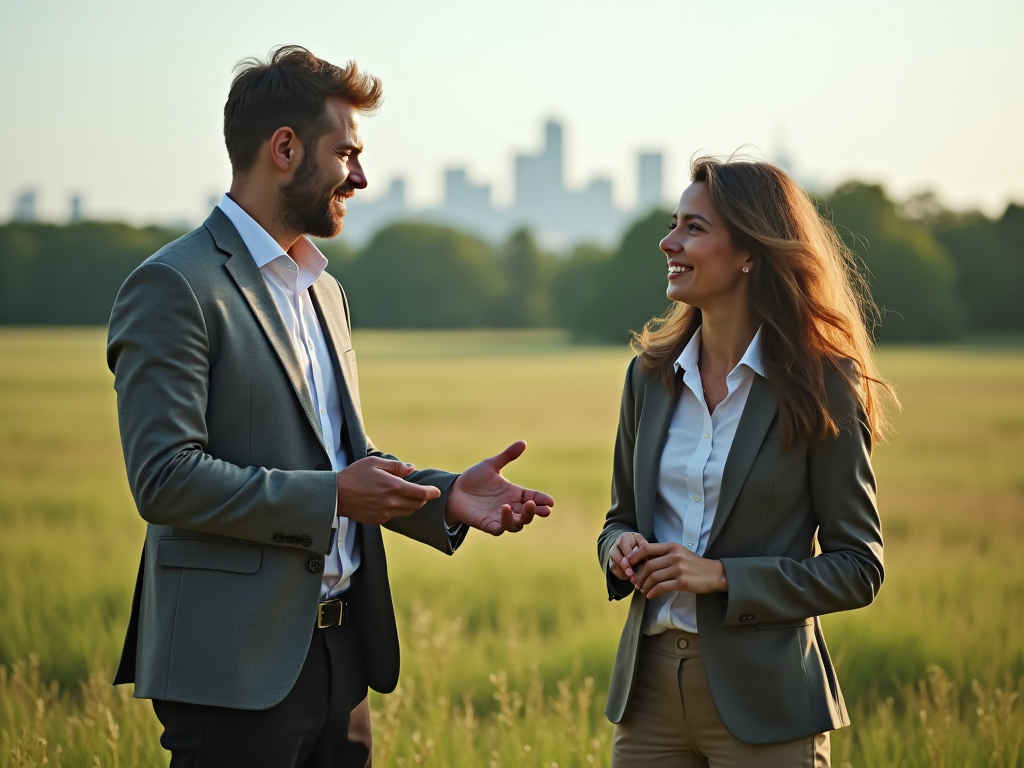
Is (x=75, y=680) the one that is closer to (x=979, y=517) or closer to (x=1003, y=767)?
(x=1003, y=767)

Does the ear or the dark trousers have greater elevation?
the ear

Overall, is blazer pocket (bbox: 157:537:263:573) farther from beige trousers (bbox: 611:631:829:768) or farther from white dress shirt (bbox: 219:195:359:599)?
beige trousers (bbox: 611:631:829:768)

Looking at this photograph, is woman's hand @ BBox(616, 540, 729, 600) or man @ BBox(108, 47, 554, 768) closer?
man @ BBox(108, 47, 554, 768)

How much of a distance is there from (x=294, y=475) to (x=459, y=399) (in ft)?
82.8

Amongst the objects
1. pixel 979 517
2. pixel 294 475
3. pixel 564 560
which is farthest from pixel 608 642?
pixel 979 517

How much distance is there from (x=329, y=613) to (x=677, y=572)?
1072 millimetres

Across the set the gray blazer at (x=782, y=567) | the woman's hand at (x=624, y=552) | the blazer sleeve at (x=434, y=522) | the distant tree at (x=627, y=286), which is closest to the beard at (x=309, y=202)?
the blazer sleeve at (x=434, y=522)

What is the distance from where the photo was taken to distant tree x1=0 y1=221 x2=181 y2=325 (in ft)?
139

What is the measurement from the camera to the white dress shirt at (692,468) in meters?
3.15

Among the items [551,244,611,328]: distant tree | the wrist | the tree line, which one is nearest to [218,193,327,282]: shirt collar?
the wrist

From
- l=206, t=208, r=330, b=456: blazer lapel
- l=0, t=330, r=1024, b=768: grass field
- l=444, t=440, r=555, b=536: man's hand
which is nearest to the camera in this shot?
l=206, t=208, r=330, b=456: blazer lapel

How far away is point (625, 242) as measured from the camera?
2596 inches

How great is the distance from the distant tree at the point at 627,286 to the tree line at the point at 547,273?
0.09 metres

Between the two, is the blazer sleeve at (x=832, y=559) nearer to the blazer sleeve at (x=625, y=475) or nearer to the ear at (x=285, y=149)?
the blazer sleeve at (x=625, y=475)
